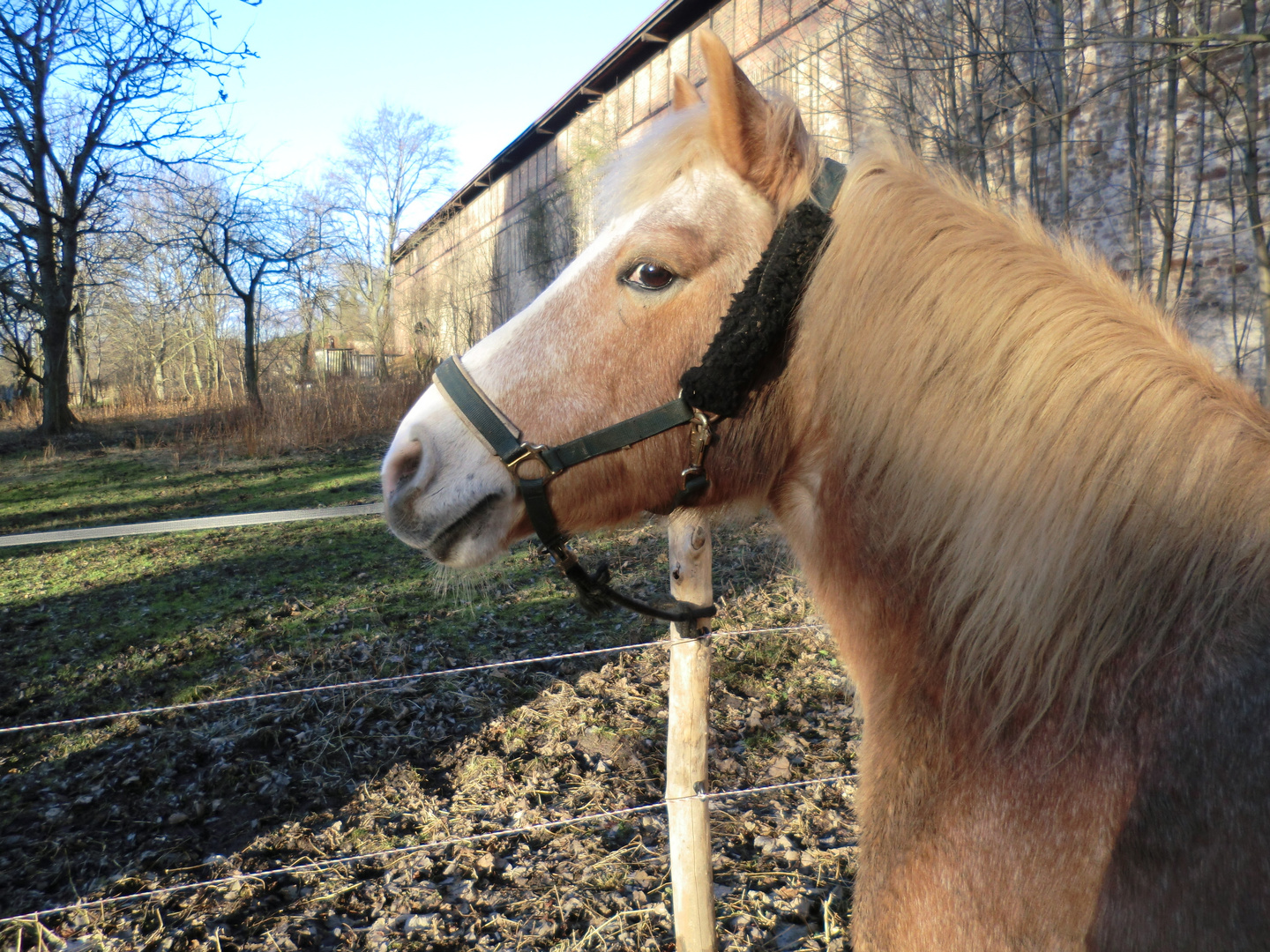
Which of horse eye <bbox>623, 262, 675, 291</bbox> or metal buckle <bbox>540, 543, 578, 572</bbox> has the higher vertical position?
horse eye <bbox>623, 262, 675, 291</bbox>

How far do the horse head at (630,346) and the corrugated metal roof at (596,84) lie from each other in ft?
53.3

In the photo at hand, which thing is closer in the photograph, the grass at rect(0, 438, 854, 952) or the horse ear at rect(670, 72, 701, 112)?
the horse ear at rect(670, 72, 701, 112)

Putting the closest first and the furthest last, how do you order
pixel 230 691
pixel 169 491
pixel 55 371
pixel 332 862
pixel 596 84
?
pixel 332 862, pixel 230 691, pixel 169 491, pixel 55 371, pixel 596 84

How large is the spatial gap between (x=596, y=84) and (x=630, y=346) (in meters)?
21.2

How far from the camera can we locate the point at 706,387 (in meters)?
1.26

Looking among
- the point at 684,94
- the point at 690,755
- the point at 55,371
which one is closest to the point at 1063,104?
the point at 684,94

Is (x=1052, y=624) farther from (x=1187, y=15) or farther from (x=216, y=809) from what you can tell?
(x=1187, y=15)

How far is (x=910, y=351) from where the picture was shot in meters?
1.13

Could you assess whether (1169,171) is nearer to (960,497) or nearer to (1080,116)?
(1080,116)

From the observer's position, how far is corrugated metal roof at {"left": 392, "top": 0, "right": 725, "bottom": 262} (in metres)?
15.6


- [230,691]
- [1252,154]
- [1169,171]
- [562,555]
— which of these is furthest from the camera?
[1169,171]

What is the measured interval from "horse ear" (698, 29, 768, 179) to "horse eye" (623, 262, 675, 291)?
0.75 feet

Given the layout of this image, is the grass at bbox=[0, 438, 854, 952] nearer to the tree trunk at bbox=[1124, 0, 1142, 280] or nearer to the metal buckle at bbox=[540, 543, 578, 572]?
the metal buckle at bbox=[540, 543, 578, 572]

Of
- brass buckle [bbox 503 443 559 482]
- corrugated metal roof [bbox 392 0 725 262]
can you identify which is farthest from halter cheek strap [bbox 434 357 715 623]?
corrugated metal roof [bbox 392 0 725 262]
